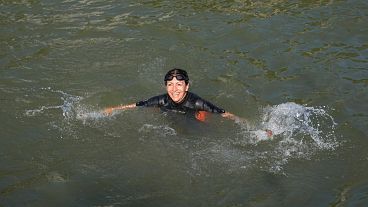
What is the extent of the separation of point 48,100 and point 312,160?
517 centimetres

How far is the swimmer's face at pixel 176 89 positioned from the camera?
8.95 m

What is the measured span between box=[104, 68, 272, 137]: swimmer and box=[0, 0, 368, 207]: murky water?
0.77 ft

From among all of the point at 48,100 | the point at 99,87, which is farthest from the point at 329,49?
the point at 48,100

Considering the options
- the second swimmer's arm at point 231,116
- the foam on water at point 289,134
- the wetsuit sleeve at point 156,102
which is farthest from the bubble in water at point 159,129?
the foam on water at point 289,134

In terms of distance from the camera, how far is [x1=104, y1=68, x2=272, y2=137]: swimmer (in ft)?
29.3

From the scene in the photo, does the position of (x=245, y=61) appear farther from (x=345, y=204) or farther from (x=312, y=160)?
(x=345, y=204)

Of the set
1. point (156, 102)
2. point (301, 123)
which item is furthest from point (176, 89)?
point (301, 123)

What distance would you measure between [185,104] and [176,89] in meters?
0.42

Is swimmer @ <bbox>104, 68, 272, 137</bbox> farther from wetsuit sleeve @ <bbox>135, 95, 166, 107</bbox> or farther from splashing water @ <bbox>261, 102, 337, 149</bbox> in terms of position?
splashing water @ <bbox>261, 102, 337, 149</bbox>

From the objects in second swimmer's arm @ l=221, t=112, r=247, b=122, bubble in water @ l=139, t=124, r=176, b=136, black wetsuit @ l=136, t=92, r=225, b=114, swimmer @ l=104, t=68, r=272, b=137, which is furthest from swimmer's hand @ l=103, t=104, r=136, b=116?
second swimmer's arm @ l=221, t=112, r=247, b=122

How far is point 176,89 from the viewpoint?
9.02 m

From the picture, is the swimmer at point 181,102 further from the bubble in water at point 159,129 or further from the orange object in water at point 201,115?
the bubble in water at point 159,129

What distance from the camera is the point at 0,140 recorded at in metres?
9.02

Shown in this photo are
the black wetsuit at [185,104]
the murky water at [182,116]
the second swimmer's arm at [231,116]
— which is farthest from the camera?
the black wetsuit at [185,104]
